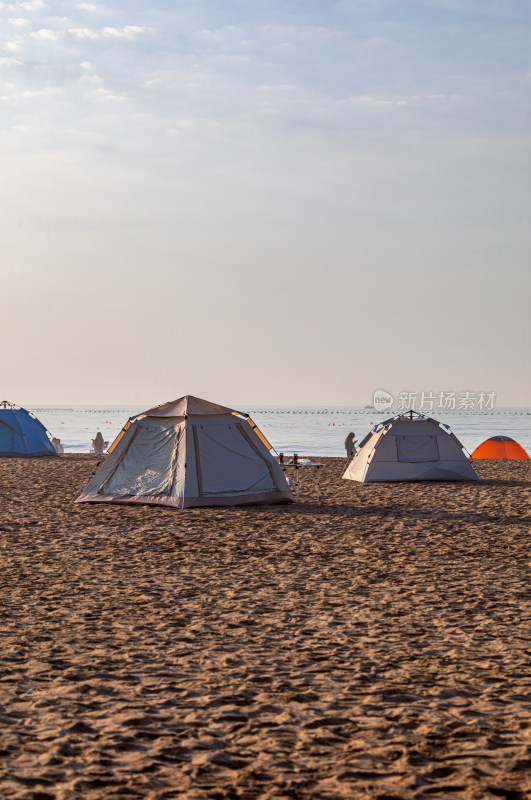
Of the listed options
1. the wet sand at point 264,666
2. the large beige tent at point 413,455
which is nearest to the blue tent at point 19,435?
→ the large beige tent at point 413,455

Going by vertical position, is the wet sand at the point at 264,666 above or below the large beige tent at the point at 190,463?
below

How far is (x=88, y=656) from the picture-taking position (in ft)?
21.3

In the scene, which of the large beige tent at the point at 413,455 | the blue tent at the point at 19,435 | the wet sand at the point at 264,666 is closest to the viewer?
the wet sand at the point at 264,666

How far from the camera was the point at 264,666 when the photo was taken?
6.24m

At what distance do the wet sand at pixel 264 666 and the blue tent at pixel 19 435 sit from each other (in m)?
23.3

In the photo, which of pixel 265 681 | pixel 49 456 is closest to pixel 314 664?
pixel 265 681

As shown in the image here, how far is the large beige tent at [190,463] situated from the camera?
17.1 metres

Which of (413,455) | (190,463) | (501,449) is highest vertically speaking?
(501,449)

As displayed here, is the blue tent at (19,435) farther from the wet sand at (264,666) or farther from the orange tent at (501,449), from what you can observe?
the wet sand at (264,666)

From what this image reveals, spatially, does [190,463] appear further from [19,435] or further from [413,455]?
[19,435]

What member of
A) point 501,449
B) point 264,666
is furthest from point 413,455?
point 264,666

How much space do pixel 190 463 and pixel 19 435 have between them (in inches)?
824

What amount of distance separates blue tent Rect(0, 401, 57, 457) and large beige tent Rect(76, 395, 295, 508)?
61.7 ft

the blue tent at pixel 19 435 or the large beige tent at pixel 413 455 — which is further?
the blue tent at pixel 19 435
